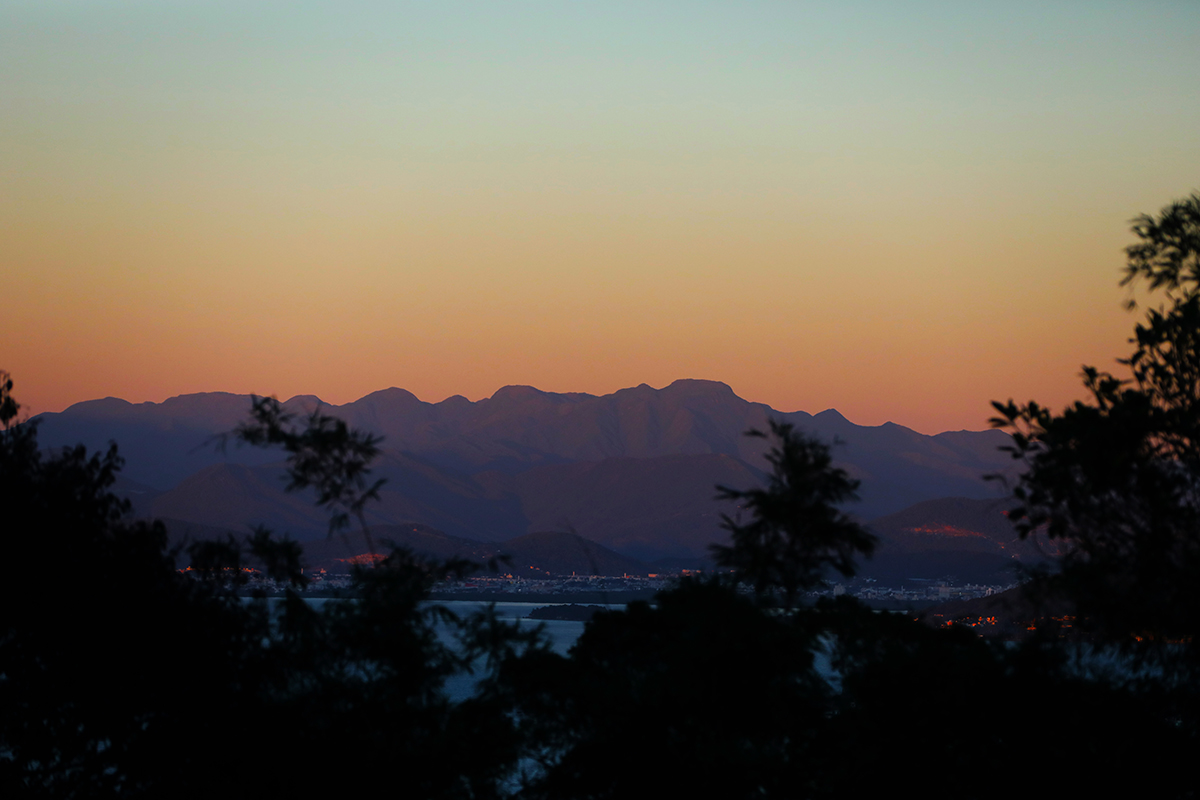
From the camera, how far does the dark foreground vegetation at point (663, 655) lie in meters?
10.6

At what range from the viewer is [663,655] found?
14.0 meters

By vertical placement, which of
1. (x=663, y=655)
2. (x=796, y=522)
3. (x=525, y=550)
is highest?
(x=796, y=522)

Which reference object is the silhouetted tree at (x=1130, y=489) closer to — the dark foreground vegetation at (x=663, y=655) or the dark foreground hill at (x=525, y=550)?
the dark foreground vegetation at (x=663, y=655)

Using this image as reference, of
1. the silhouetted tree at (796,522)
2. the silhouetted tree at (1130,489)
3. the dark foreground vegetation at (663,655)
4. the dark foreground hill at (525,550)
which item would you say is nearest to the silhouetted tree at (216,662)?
the dark foreground vegetation at (663,655)

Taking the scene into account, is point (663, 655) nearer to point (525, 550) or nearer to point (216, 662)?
point (216, 662)

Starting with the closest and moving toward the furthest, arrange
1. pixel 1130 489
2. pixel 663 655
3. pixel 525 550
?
pixel 1130 489
pixel 663 655
pixel 525 550

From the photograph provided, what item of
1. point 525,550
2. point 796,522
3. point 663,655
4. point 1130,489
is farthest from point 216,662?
point 525,550

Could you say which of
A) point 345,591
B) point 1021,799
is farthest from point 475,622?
point 1021,799

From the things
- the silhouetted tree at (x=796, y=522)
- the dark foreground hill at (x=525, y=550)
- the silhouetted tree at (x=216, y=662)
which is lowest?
the dark foreground hill at (x=525, y=550)

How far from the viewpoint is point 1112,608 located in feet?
33.8

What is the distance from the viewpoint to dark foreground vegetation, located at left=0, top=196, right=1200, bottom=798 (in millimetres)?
10555

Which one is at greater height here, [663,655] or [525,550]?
[663,655]

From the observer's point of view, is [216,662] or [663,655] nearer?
[216,662]

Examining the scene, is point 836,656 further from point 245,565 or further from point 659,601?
point 245,565
